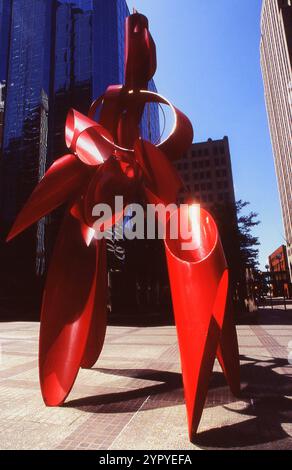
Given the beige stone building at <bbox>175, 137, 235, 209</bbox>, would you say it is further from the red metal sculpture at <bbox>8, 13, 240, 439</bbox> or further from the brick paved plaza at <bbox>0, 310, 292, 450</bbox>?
the brick paved plaza at <bbox>0, 310, 292, 450</bbox>

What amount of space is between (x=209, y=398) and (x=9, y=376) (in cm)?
466

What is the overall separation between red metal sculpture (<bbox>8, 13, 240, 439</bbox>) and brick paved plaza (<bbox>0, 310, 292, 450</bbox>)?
417 mm

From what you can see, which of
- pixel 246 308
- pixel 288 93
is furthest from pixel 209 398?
pixel 288 93

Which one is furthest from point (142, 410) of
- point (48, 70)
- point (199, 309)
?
point (48, 70)

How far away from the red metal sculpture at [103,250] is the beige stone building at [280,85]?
55.4m

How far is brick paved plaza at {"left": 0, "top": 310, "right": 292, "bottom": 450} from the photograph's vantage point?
3.98m

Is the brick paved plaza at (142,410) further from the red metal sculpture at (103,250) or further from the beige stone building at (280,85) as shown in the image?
the beige stone building at (280,85)

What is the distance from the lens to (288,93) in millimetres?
55844

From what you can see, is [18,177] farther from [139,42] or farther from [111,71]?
[139,42]

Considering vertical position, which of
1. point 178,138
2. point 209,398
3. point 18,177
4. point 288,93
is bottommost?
point 209,398

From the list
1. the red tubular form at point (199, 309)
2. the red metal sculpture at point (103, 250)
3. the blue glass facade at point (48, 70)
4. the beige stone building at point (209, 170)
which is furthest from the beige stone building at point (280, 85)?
the red tubular form at point (199, 309)

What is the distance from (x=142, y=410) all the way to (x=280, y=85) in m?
71.2

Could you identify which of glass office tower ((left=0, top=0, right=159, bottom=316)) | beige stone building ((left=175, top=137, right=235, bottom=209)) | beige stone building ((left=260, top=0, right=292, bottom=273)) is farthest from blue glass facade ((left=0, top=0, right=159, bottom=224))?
beige stone building ((left=175, top=137, right=235, bottom=209))

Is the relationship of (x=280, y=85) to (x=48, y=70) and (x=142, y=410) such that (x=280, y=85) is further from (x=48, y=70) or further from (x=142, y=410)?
(x=142, y=410)
